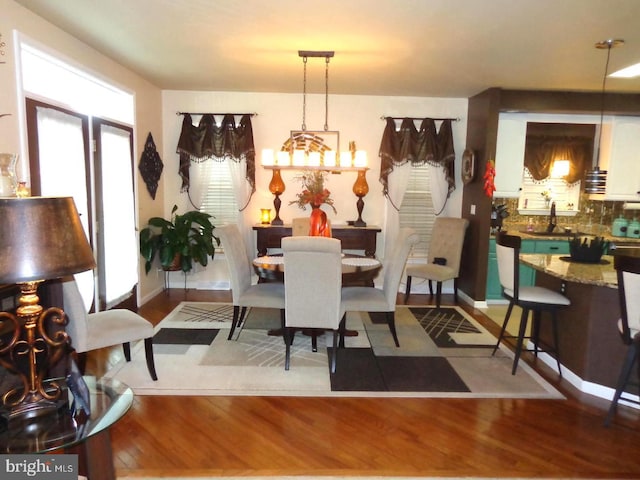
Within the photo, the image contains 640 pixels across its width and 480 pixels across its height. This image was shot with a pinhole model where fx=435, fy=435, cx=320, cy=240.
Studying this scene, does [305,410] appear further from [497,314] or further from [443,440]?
[497,314]

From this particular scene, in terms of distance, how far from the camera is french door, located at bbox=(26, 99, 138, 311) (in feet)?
10.4

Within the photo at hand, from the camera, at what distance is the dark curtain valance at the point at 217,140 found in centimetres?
548

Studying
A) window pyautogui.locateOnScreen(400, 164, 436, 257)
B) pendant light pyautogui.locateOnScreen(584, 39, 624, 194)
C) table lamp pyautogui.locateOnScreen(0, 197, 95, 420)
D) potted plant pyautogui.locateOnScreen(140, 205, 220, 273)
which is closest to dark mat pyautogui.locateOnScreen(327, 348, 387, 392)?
table lamp pyautogui.locateOnScreen(0, 197, 95, 420)

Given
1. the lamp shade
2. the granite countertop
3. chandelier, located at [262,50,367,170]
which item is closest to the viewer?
the lamp shade

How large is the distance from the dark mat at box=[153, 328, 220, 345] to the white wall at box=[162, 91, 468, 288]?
201 centimetres

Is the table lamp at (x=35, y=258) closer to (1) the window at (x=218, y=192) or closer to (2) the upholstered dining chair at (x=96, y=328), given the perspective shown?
(2) the upholstered dining chair at (x=96, y=328)

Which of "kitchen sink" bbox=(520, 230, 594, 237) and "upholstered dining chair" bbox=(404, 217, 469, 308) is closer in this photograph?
"upholstered dining chair" bbox=(404, 217, 469, 308)

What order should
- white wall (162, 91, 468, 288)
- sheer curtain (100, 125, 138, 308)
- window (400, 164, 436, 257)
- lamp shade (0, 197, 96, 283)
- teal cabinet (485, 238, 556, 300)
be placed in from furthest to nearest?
window (400, 164, 436, 257), white wall (162, 91, 468, 288), teal cabinet (485, 238, 556, 300), sheer curtain (100, 125, 138, 308), lamp shade (0, 197, 96, 283)

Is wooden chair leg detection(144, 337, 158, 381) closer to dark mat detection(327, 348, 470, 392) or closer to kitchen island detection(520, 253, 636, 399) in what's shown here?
dark mat detection(327, 348, 470, 392)

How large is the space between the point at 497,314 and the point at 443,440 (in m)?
2.81

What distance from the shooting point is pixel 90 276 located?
12.4 ft

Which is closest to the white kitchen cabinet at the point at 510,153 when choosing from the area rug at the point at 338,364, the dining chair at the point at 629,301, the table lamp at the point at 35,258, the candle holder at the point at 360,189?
the candle holder at the point at 360,189

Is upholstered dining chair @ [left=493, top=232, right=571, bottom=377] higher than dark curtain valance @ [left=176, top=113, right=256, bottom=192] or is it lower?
lower

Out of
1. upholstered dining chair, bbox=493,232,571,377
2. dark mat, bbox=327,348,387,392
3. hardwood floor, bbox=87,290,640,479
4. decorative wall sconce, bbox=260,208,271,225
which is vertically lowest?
hardwood floor, bbox=87,290,640,479
